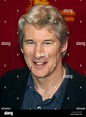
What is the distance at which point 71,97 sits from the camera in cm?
136

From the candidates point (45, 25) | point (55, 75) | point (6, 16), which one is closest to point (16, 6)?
point (6, 16)

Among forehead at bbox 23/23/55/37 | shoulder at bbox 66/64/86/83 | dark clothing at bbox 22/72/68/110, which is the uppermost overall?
forehead at bbox 23/23/55/37

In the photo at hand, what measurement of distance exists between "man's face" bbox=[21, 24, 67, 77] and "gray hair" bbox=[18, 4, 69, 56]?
0.02 meters

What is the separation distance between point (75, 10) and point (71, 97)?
401 mm

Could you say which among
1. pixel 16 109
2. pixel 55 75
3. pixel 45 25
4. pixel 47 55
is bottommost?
pixel 16 109

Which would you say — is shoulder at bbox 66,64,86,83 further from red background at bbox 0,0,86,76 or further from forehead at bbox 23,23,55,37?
forehead at bbox 23,23,55,37

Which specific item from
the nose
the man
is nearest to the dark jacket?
the man

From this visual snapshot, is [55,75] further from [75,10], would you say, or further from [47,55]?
[75,10]

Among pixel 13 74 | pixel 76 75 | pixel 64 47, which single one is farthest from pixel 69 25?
pixel 13 74

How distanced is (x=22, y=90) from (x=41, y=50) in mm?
219

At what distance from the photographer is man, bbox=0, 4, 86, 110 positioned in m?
1.29

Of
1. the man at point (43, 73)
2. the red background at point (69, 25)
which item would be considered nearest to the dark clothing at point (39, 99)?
the man at point (43, 73)

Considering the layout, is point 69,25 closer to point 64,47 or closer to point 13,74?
point 64,47

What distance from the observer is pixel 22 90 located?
1384 millimetres
